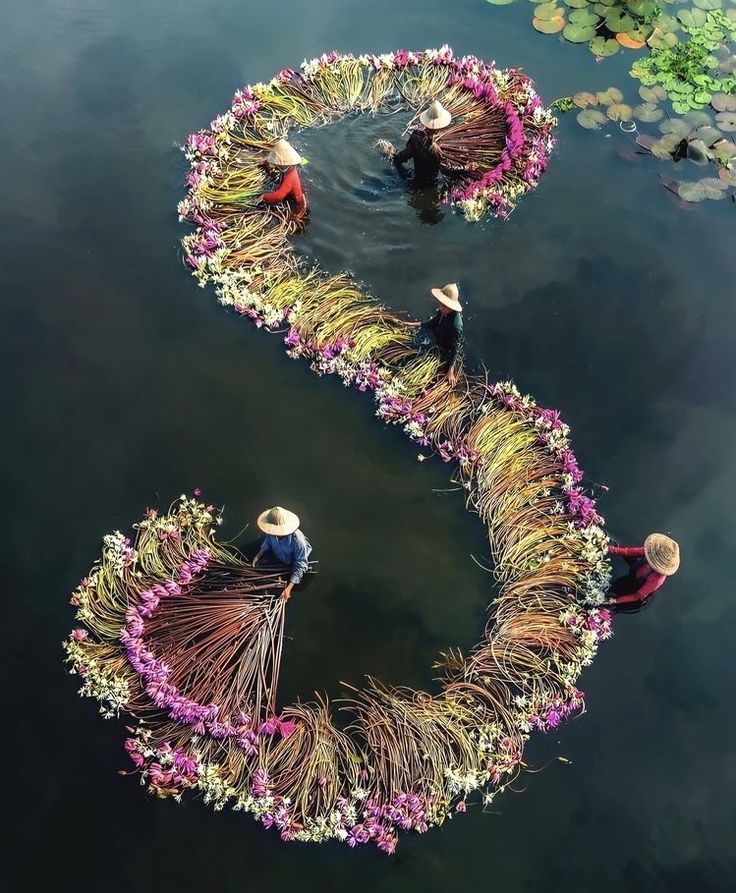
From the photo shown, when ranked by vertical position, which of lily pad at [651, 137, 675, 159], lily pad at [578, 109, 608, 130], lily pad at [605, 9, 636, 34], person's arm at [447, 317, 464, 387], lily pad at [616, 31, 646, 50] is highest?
lily pad at [605, 9, 636, 34]

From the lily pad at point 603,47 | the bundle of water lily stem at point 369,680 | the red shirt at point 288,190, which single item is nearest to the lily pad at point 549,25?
the lily pad at point 603,47

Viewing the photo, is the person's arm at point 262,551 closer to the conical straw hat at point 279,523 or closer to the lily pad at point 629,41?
the conical straw hat at point 279,523

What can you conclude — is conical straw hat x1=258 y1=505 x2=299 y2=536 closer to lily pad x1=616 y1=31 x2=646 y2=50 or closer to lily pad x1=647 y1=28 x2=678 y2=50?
lily pad x1=616 y1=31 x2=646 y2=50

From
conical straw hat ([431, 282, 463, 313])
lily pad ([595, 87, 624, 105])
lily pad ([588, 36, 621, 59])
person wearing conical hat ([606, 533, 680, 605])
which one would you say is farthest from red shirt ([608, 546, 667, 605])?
lily pad ([588, 36, 621, 59])

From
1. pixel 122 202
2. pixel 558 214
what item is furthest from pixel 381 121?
pixel 122 202

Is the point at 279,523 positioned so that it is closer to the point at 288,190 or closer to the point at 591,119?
the point at 288,190

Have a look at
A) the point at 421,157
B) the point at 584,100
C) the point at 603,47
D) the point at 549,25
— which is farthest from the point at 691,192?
the point at 549,25
